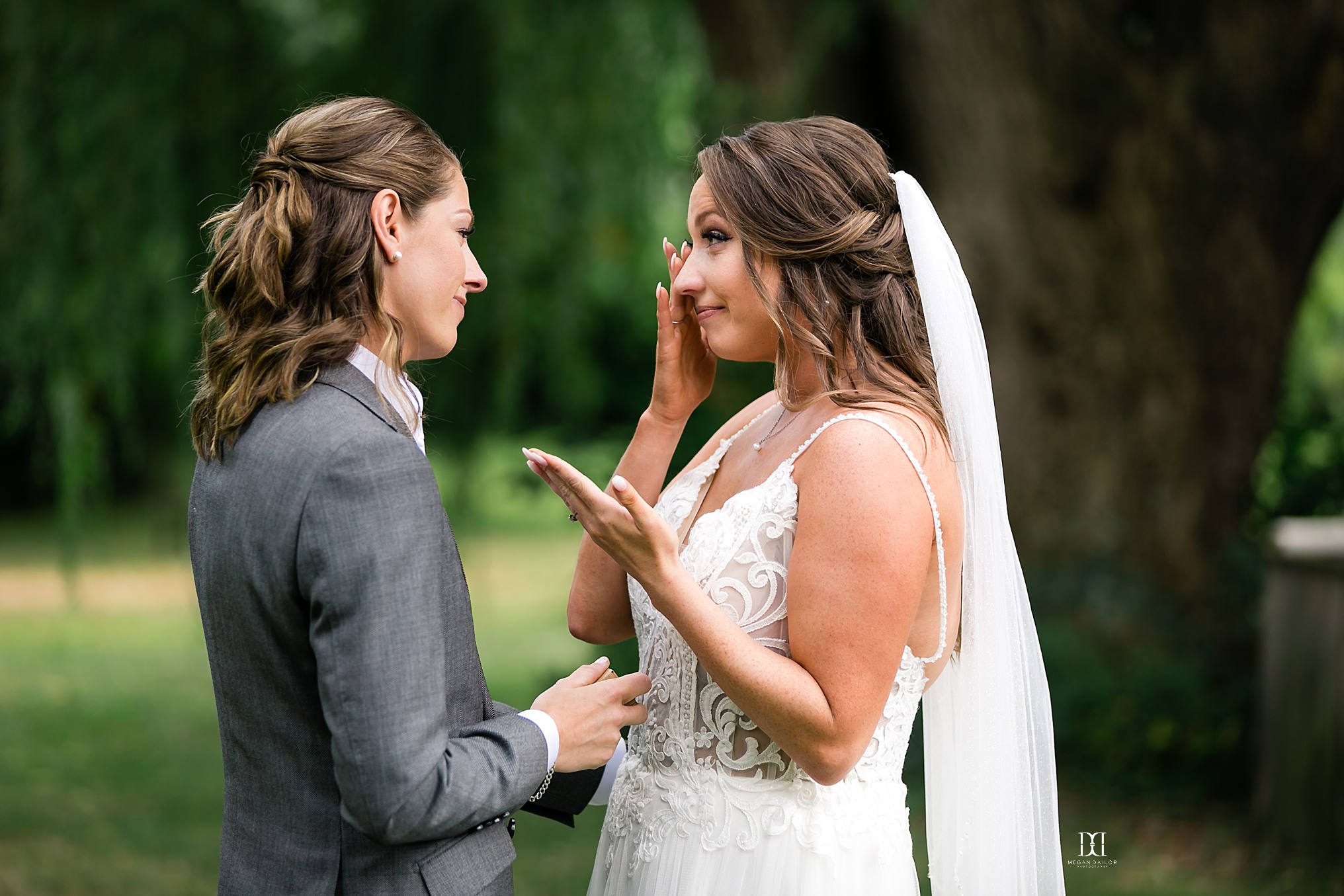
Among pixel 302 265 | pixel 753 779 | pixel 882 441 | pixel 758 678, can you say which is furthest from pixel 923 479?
pixel 302 265

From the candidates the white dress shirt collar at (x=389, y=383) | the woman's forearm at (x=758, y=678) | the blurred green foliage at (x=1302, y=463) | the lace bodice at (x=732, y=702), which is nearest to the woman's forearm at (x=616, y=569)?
the lace bodice at (x=732, y=702)

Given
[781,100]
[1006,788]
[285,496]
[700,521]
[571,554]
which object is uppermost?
[781,100]

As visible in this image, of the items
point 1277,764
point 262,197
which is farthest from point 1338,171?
point 262,197

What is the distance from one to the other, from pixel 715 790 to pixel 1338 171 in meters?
5.57

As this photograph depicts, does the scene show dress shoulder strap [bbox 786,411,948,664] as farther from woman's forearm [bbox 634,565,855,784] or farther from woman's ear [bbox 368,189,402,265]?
woman's ear [bbox 368,189,402,265]

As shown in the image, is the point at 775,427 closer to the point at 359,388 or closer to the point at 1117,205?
the point at 359,388

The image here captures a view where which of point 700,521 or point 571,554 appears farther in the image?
point 571,554

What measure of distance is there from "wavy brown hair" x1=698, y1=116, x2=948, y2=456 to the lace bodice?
0.63 feet

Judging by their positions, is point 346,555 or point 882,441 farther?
point 882,441

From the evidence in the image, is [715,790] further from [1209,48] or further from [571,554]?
[571,554]

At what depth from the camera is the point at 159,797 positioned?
6.55m

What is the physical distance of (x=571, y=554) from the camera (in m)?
16.0

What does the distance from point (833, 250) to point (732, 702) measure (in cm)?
84

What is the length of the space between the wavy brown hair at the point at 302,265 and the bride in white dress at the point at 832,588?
43 centimetres
